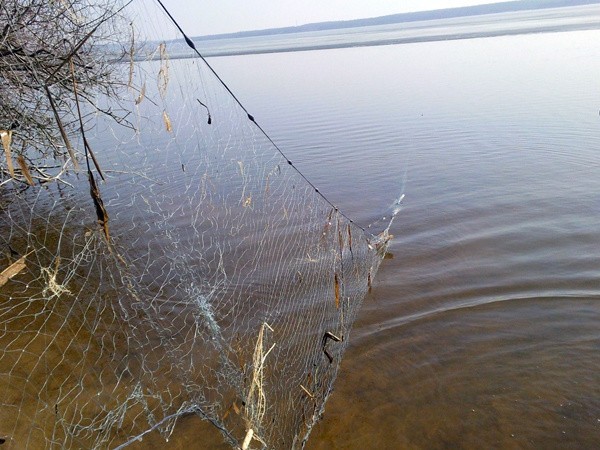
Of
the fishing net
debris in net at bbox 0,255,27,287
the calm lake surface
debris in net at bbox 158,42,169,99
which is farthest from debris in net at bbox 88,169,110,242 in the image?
A: the calm lake surface

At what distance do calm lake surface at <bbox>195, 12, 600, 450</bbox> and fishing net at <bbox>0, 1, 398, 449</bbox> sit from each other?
57cm

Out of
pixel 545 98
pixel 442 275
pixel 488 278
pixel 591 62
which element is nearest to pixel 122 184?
pixel 442 275

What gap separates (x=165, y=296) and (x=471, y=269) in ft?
14.5

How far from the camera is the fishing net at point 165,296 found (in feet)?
11.8

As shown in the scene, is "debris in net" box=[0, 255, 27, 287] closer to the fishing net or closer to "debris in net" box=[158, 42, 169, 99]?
the fishing net

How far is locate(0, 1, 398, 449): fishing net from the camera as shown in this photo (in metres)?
3.60

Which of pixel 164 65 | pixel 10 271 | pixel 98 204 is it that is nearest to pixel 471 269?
pixel 164 65

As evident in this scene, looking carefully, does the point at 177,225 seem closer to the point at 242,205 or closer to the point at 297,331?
the point at 242,205

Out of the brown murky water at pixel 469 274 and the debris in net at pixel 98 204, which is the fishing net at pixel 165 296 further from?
the brown murky water at pixel 469 274

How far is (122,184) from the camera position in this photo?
927 centimetres

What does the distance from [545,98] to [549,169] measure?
7683 mm

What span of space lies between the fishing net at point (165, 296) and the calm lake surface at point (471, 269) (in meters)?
0.57

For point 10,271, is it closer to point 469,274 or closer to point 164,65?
point 164,65

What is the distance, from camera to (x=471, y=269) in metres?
6.11
